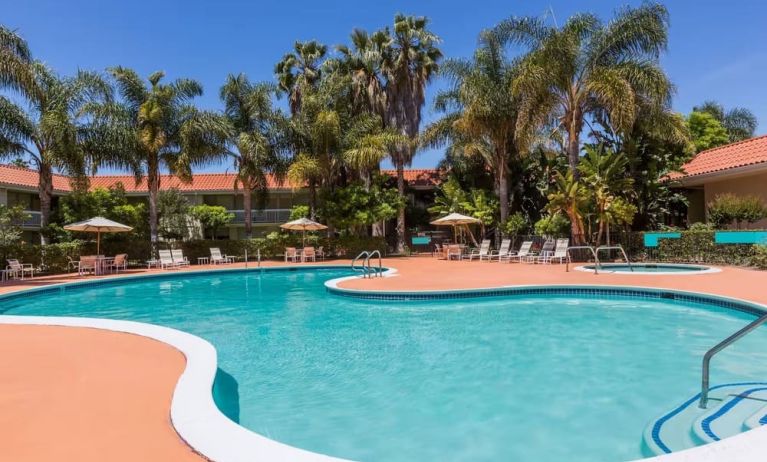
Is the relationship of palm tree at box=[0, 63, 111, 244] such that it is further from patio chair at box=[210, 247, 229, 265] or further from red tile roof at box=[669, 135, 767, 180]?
red tile roof at box=[669, 135, 767, 180]

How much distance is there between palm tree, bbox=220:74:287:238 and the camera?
2481cm

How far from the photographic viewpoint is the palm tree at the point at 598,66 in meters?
18.2

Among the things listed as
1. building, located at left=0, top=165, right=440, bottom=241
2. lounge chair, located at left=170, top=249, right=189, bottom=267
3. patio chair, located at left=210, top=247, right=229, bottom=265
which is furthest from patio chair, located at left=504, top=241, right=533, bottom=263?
lounge chair, located at left=170, top=249, right=189, bottom=267

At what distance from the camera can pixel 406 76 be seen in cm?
2789

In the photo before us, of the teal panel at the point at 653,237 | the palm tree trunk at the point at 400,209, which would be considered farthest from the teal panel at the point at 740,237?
the palm tree trunk at the point at 400,209

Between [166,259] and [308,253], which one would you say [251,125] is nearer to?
[308,253]

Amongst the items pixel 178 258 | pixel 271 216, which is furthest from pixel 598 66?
pixel 271 216

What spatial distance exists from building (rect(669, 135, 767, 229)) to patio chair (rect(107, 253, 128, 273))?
24.2 metres

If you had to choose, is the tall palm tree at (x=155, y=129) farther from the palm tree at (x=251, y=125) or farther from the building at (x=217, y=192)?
the building at (x=217, y=192)

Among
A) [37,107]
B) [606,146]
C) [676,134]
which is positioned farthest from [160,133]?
[676,134]

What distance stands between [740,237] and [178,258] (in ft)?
71.6

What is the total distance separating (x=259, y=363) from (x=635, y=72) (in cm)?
1805

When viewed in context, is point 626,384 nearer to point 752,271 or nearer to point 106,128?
point 752,271

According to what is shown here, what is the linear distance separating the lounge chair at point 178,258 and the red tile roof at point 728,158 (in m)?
22.5
